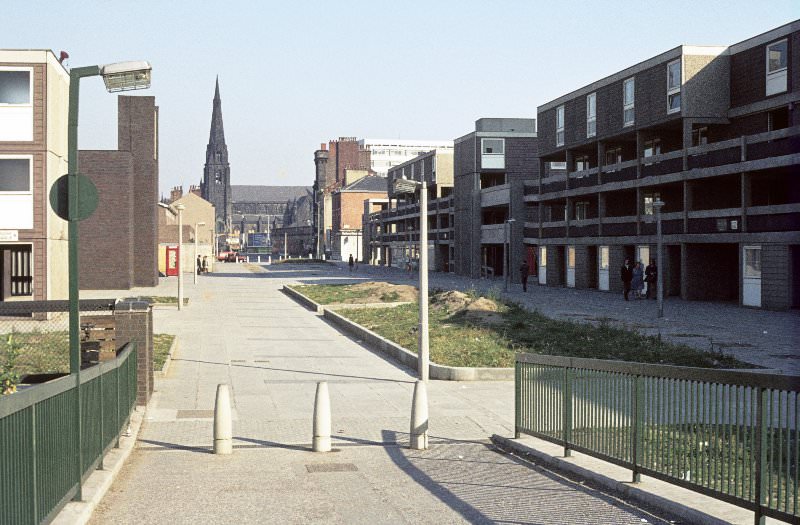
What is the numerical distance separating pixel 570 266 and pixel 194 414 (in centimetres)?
4337

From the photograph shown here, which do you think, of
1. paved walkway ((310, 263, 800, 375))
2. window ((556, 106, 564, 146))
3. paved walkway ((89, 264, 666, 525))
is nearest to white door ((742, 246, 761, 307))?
paved walkway ((310, 263, 800, 375))

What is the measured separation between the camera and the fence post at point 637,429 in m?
9.02

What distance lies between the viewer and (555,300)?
4200 cm

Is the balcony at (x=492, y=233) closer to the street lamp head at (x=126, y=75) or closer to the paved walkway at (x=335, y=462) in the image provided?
the paved walkway at (x=335, y=462)

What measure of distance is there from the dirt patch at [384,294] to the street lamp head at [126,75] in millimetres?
28578

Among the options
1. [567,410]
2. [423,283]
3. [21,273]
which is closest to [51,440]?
[567,410]

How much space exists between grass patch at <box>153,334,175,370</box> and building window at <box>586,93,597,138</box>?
32333mm

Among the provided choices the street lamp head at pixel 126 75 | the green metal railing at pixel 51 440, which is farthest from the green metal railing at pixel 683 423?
the street lamp head at pixel 126 75

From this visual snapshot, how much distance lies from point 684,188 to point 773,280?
785 centimetres

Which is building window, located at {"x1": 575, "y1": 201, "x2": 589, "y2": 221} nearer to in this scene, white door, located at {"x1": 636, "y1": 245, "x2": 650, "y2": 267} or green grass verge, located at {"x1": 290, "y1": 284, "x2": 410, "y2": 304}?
white door, located at {"x1": 636, "y1": 245, "x2": 650, "y2": 267}

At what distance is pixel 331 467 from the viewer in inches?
417

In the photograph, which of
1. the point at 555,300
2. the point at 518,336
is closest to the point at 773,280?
the point at 555,300

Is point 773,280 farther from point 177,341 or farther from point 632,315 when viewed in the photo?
point 177,341

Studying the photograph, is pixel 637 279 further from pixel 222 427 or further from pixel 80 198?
pixel 80 198
